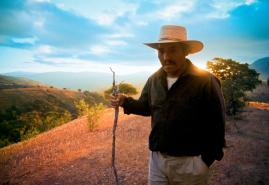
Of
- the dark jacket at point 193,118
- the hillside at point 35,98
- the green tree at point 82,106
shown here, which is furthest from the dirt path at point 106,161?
the hillside at point 35,98

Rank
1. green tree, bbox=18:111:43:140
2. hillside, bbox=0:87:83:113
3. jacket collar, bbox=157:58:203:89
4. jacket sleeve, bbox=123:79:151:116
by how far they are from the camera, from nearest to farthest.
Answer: jacket collar, bbox=157:58:203:89, jacket sleeve, bbox=123:79:151:116, green tree, bbox=18:111:43:140, hillside, bbox=0:87:83:113

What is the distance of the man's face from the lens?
117 inches

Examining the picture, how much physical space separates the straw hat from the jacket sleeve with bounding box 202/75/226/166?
0.52 meters

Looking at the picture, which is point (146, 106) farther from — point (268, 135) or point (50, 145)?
point (268, 135)

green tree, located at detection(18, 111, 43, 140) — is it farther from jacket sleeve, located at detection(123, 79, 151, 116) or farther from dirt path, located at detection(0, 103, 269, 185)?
jacket sleeve, located at detection(123, 79, 151, 116)

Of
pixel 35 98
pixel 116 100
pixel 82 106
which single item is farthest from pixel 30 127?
pixel 35 98

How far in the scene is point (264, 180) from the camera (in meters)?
7.26

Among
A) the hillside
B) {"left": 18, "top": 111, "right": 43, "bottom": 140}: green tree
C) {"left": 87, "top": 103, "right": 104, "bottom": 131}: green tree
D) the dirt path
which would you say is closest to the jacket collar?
the dirt path

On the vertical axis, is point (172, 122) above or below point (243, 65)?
below

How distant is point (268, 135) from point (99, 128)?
874 centimetres

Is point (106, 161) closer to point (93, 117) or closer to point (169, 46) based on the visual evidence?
point (93, 117)

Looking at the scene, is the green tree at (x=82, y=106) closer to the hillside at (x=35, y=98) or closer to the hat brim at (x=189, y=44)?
the hat brim at (x=189, y=44)

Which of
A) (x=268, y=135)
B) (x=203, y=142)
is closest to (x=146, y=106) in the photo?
(x=203, y=142)

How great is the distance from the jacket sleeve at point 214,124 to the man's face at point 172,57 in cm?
41
